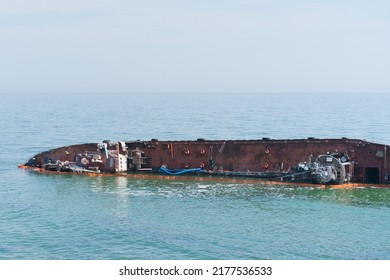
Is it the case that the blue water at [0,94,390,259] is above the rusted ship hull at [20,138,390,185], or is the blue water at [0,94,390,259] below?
below

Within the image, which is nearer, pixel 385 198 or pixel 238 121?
pixel 385 198

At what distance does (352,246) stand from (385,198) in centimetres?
1793

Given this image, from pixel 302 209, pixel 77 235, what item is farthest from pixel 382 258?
pixel 77 235

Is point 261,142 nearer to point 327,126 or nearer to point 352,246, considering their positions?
point 352,246

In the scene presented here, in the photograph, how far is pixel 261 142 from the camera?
7231 cm

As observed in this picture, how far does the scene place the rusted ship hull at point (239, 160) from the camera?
6819 centimetres

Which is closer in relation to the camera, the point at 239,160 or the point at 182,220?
the point at 182,220

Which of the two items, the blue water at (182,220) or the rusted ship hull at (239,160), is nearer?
the blue water at (182,220)

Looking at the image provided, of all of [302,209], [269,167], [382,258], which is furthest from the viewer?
[269,167]

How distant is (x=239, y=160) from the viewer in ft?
238

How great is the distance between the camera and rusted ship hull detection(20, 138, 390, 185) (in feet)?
224

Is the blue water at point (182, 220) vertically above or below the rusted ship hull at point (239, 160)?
below

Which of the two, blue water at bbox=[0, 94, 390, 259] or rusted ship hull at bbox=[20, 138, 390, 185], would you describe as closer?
blue water at bbox=[0, 94, 390, 259]
